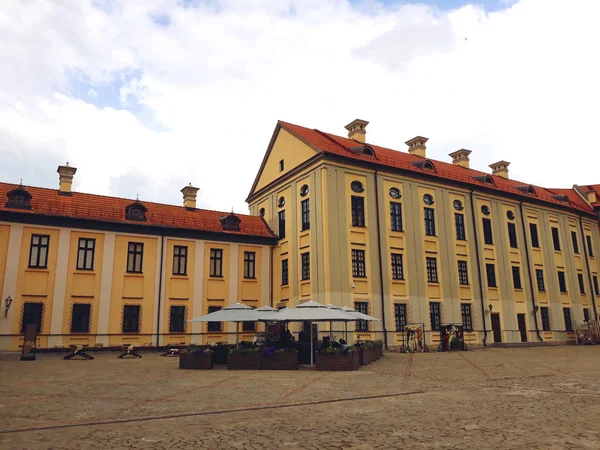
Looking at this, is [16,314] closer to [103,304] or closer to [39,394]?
[103,304]

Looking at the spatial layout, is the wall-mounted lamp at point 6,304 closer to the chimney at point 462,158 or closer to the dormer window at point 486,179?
the dormer window at point 486,179

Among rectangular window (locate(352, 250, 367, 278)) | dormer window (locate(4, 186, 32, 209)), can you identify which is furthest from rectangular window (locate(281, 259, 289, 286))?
dormer window (locate(4, 186, 32, 209))

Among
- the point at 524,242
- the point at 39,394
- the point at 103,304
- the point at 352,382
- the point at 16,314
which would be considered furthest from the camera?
the point at 524,242

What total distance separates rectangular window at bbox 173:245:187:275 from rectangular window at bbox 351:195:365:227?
10.5 m

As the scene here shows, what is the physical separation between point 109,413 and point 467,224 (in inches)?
1153

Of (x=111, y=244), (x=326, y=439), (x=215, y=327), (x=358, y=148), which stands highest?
(x=358, y=148)

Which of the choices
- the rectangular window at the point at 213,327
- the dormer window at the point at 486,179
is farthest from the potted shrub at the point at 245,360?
the dormer window at the point at 486,179

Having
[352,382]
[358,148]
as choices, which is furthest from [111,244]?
[352,382]

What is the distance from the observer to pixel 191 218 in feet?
103

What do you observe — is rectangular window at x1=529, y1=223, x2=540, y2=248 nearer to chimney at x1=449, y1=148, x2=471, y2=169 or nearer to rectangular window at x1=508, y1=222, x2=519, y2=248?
rectangular window at x1=508, y1=222, x2=519, y2=248

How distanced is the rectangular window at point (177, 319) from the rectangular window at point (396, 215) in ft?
45.7

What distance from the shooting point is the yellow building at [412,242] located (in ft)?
93.1

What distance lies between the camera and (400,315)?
2911cm

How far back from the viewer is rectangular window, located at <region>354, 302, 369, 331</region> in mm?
27531
